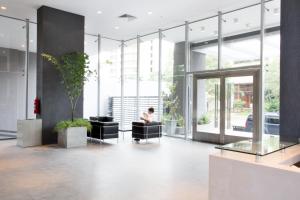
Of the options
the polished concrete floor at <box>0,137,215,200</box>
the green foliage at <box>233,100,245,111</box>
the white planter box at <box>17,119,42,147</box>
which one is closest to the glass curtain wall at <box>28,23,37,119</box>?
the white planter box at <box>17,119,42,147</box>

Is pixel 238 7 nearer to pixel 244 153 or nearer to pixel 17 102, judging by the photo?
pixel 244 153

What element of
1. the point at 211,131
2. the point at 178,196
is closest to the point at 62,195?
the point at 178,196

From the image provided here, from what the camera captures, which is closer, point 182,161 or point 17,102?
point 182,161

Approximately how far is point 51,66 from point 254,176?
22.8 feet

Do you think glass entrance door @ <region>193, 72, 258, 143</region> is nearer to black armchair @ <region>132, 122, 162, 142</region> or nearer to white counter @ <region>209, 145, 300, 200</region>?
black armchair @ <region>132, 122, 162, 142</region>

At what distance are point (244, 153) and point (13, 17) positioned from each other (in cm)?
862

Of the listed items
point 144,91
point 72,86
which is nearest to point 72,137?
point 72,86

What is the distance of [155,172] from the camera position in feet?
16.0

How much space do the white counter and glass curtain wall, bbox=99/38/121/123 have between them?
30.2ft

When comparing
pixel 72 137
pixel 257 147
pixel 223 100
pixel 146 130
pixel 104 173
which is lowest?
pixel 104 173

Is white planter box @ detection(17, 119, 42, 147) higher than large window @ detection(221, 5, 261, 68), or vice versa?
large window @ detection(221, 5, 261, 68)

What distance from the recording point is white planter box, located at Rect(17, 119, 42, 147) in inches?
288

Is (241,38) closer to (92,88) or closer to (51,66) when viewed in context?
(51,66)

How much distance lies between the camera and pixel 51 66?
25.6ft
